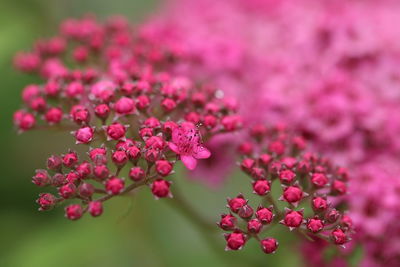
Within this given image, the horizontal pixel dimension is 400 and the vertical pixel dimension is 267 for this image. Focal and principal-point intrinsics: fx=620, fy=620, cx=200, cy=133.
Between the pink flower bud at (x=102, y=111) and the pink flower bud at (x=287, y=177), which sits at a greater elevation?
the pink flower bud at (x=102, y=111)

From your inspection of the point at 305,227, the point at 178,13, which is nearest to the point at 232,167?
the point at 305,227

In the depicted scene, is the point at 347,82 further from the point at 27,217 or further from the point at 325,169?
the point at 27,217

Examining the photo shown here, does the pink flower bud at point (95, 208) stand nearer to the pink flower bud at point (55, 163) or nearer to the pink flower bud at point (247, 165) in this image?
the pink flower bud at point (55, 163)

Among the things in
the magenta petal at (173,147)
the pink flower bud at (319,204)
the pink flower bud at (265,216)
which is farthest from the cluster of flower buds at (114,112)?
the pink flower bud at (319,204)

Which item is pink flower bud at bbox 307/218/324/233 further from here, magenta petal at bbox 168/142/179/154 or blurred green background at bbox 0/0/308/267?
blurred green background at bbox 0/0/308/267

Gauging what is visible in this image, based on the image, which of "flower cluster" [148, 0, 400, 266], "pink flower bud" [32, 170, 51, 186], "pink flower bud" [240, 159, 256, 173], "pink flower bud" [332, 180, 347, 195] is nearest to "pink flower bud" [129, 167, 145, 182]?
"pink flower bud" [32, 170, 51, 186]

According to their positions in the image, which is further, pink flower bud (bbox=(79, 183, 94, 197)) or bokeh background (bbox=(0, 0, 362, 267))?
bokeh background (bbox=(0, 0, 362, 267))

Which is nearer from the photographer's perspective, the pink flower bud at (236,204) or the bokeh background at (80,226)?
the pink flower bud at (236,204)
